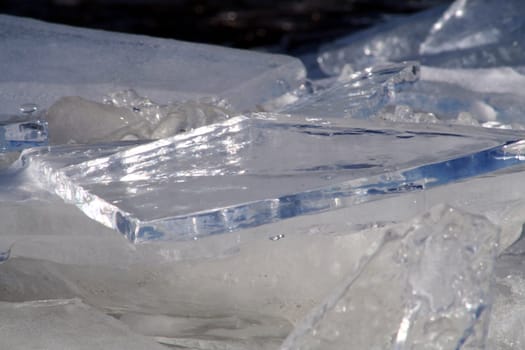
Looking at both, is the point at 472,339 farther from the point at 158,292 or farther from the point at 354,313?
the point at 158,292

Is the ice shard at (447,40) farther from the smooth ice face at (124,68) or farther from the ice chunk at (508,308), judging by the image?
the ice chunk at (508,308)

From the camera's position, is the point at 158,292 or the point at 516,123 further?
the point at 516,123

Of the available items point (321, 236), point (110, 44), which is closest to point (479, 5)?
point (110, 44)

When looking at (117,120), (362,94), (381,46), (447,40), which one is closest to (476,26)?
(447,40)

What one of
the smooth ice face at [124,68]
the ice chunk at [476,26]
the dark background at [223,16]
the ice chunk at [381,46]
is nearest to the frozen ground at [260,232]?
the smooth ice face at [124,68]

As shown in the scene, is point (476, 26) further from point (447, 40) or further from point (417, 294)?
point (417, 294)

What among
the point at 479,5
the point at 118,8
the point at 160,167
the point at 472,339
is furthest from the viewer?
the point at 118,8

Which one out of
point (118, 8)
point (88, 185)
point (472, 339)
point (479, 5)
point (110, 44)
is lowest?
point (472, 339)
